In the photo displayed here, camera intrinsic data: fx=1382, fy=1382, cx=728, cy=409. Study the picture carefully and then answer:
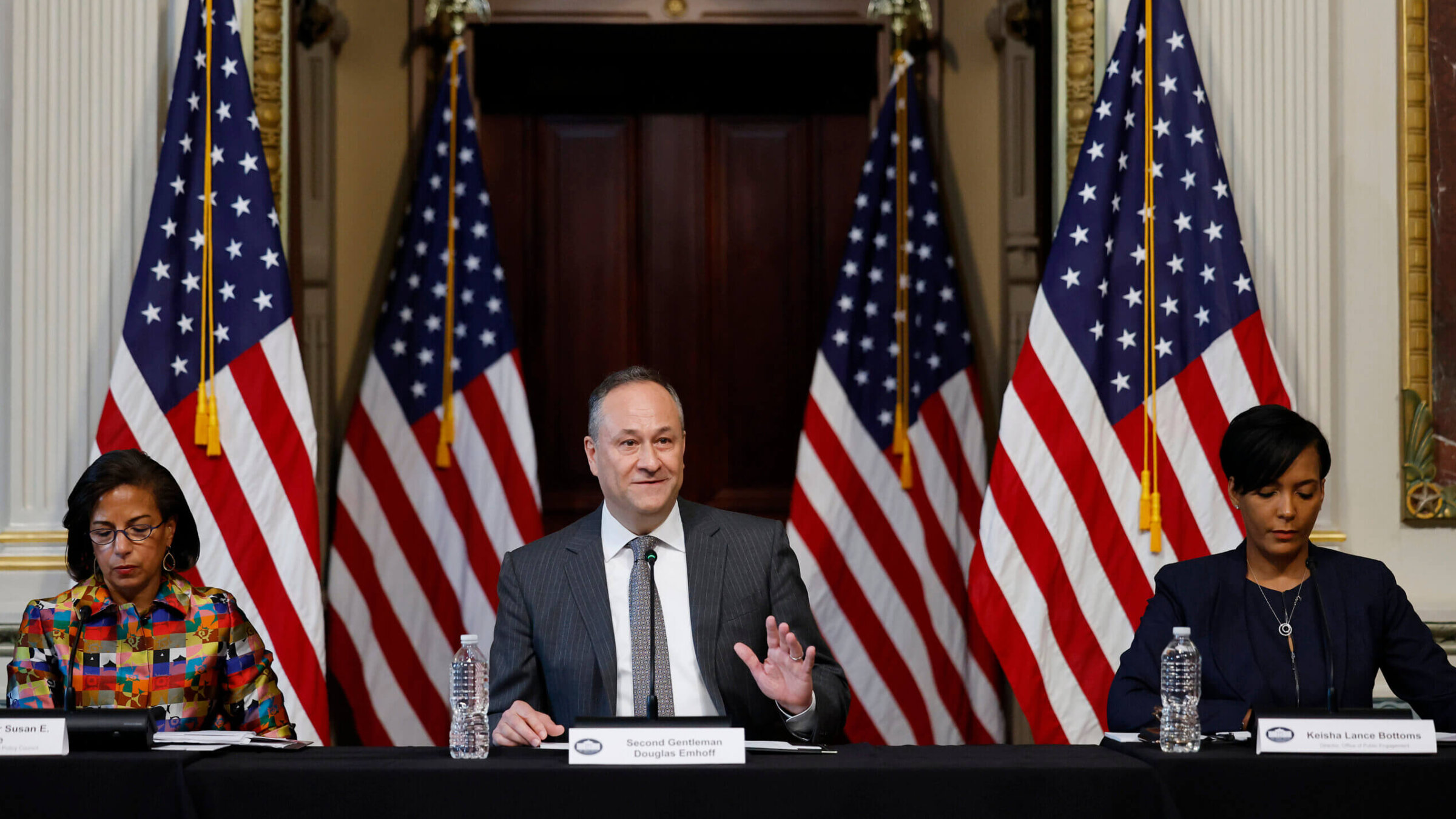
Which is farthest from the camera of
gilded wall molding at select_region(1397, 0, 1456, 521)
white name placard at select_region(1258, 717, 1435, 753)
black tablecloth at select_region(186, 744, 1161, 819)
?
gilded wall molding at select_region(1397, 0, 1456, 521)

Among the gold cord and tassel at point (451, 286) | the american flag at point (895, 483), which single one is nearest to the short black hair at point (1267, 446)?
the american flag at point (895, 483)

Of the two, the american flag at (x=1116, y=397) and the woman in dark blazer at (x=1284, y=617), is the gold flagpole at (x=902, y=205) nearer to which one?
the american flag at (x=1116, y=397)

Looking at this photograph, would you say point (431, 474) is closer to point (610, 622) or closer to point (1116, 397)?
point (610, 622)

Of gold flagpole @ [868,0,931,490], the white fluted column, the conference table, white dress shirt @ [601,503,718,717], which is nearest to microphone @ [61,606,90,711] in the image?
the conference table

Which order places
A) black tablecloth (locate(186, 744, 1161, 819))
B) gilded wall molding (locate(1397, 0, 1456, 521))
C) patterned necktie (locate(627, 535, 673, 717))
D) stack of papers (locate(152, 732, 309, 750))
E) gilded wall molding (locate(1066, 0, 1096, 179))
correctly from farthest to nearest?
Result: 1. gilded wall molding (locate(1066, 0, 1096, 179))
2. gilded wall molding (locate(1397, 0, 1456, 521))
3. patterned necktie (locate(627, 535, 673, 717))
4. stack of papers (locate(152, 732, 309, 750))
5. black tablecloth (locate(186, 744, 1161, 819))

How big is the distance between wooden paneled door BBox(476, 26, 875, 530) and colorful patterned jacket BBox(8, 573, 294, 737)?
2.28 meters

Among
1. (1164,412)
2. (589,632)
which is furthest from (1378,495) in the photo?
(589,632)

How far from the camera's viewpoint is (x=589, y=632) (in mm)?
2818

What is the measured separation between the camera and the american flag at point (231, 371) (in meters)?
3.99

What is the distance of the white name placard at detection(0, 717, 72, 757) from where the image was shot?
230cm

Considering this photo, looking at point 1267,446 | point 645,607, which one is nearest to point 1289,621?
point 1267,446

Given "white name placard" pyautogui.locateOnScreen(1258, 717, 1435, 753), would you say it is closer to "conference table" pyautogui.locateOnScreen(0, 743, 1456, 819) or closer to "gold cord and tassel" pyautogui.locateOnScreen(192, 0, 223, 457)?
"conference table" pyautogui.locateOnScreen(0, 743, 1456, 819)

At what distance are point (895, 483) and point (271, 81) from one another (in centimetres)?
247

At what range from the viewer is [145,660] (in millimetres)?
2902
